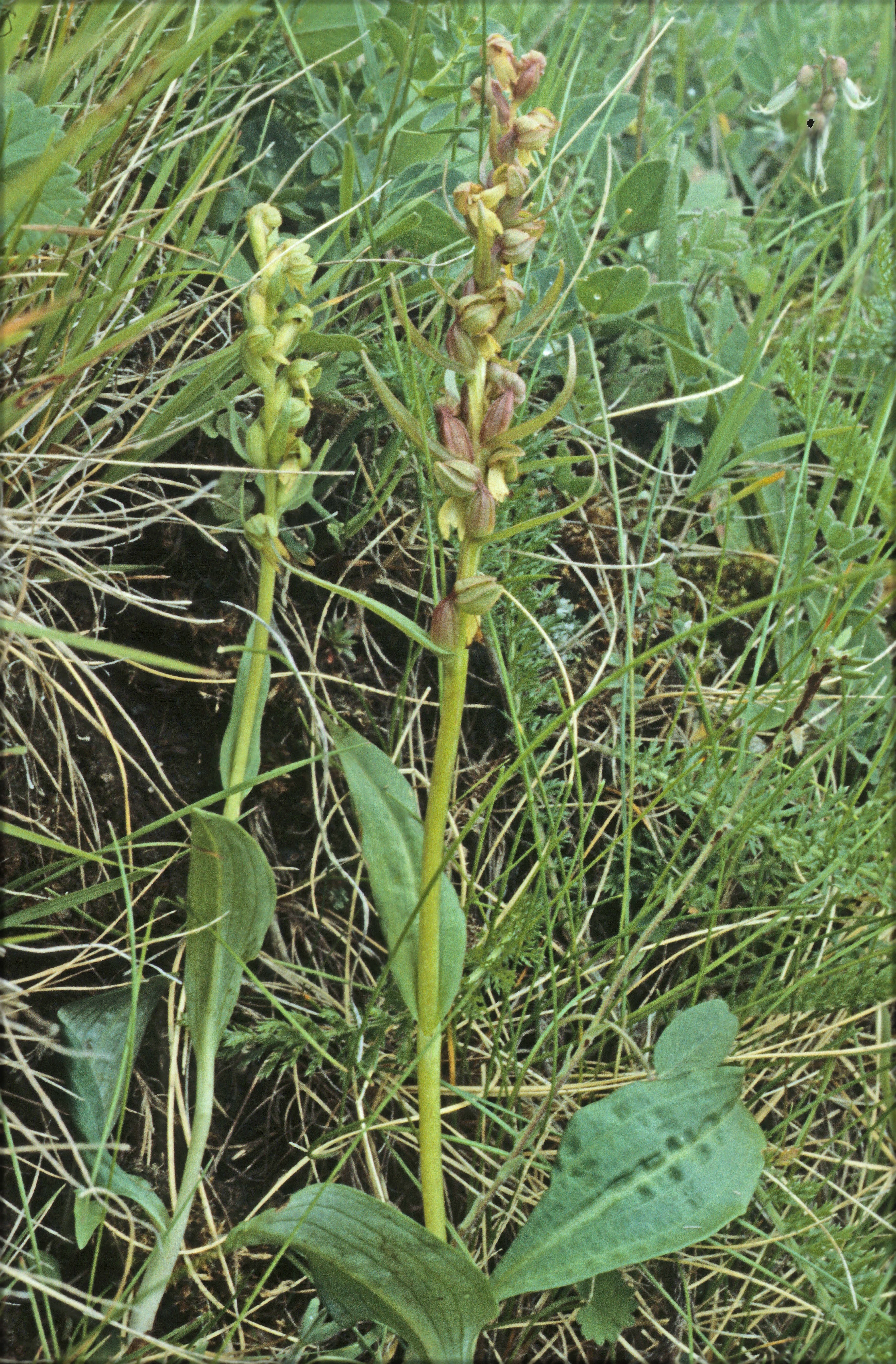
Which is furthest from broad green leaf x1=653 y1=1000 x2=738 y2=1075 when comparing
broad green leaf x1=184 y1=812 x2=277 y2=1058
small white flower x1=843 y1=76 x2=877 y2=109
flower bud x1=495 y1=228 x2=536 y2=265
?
small white flower x1=843 y1=76 x2=877 y2=109

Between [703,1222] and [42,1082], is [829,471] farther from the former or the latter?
[42,1082]

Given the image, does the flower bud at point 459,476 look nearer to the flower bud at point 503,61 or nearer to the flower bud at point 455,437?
the flower bud at point 455,437

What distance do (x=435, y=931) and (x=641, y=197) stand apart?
3.82ft

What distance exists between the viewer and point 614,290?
1402 millimetres

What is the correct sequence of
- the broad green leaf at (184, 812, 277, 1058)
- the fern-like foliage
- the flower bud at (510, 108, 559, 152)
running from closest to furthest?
the flower bud at (510, 108, 559, 152)
the broad green leaf at (184, 812, 277, 1058)
the fern-like foliage

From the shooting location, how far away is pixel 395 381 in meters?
1.30

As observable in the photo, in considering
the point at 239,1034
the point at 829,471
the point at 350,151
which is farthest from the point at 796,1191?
the point at 350,151

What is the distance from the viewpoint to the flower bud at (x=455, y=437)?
94 cm

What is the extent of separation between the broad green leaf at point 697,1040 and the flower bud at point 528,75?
3.15ft

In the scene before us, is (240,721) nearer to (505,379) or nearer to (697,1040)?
(505,379)

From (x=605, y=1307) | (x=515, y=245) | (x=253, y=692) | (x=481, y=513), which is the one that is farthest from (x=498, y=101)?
(x=605, y=1307)

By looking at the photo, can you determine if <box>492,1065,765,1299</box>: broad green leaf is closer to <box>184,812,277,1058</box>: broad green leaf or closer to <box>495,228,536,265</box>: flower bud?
<box>184,812,277,1058</box>: broad green leaf

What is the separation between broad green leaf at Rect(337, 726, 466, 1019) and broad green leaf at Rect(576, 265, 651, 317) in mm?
748

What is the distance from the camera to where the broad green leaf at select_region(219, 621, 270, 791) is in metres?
1.07
